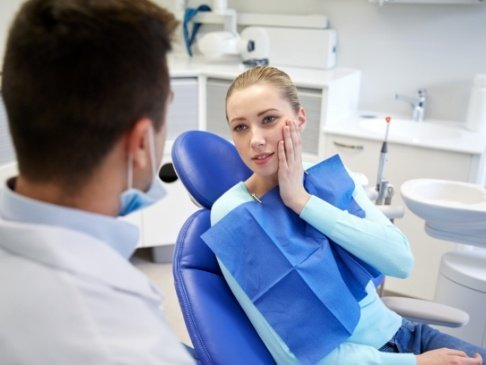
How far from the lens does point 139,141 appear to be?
0.64 m

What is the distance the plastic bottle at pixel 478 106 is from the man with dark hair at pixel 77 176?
1.96 meters

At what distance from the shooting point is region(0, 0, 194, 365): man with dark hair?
1.79ft

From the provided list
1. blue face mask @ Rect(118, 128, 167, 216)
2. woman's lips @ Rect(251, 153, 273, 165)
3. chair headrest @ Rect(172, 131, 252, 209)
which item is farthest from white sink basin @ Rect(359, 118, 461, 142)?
blue face mask @ Rect(118, 128, 167, 216)

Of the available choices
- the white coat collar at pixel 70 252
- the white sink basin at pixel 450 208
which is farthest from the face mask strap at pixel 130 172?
the white sink basin at pixel 450 208

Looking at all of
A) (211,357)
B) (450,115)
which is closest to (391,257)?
(211,357)

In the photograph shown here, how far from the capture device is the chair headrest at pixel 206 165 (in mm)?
1212

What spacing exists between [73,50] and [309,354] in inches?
31.8

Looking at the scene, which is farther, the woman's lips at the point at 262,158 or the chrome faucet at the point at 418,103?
the chrome faucet at the point at 418,103

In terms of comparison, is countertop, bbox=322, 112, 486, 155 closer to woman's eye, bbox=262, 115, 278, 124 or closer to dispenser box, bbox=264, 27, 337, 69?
dispenser box, bbox=264, 27, 337, 69

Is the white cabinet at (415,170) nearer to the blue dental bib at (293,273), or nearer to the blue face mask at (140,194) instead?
the blue dental bib at (293,273)

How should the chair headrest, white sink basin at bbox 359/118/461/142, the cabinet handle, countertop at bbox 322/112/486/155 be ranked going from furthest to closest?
1. white sink basin at bbox 359/118/461/142
2. the cabinet handle
3. countertop at bbox 322/112/486/155
4. the chair headrest

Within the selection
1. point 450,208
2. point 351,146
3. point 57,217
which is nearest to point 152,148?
point 57,217

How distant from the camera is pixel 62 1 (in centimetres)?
58

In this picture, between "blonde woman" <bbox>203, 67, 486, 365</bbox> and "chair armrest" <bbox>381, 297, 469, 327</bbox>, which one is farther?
"chair armrest" <bbox>381, 297, 469, 327</bbox>
